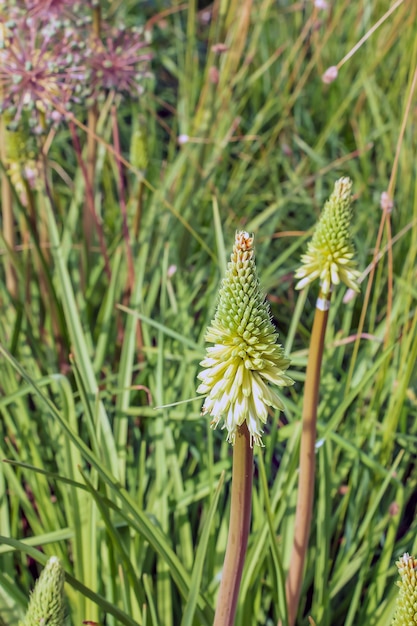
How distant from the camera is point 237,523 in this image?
1.28m

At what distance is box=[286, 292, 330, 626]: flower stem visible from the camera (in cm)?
161

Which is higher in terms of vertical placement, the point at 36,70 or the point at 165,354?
the point at 36,70

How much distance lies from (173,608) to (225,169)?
260 cm

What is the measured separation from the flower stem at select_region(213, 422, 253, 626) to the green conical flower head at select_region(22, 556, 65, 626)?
12.4 inches

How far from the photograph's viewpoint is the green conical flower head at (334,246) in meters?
1.62

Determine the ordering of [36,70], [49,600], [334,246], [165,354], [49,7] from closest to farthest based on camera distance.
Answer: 1. [49,600]
2. [334,246]
3. [36,70]
4. [165,354]
5. [49,7]

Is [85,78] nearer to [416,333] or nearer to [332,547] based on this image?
[416,333]

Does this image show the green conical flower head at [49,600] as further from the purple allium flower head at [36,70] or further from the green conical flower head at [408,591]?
the purple allium flower head at [36,70]

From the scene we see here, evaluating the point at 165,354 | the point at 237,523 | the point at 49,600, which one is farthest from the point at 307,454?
the point at 165,354

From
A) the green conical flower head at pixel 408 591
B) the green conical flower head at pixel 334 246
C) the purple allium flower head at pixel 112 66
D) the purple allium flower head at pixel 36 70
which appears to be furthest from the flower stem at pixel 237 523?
the purple allium flower head at pixel 112 66

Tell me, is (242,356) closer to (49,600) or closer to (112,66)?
(49,600)

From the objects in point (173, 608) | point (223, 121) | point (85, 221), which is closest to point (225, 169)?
point (223, 121)

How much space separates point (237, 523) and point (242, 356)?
31 cm

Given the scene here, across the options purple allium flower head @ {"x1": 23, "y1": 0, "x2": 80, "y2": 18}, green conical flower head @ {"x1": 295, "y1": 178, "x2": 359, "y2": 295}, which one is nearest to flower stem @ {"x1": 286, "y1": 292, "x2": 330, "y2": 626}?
green conical flower head @ {"x1": 295, "y1": 178, "x2": 359, "y2": 295}
